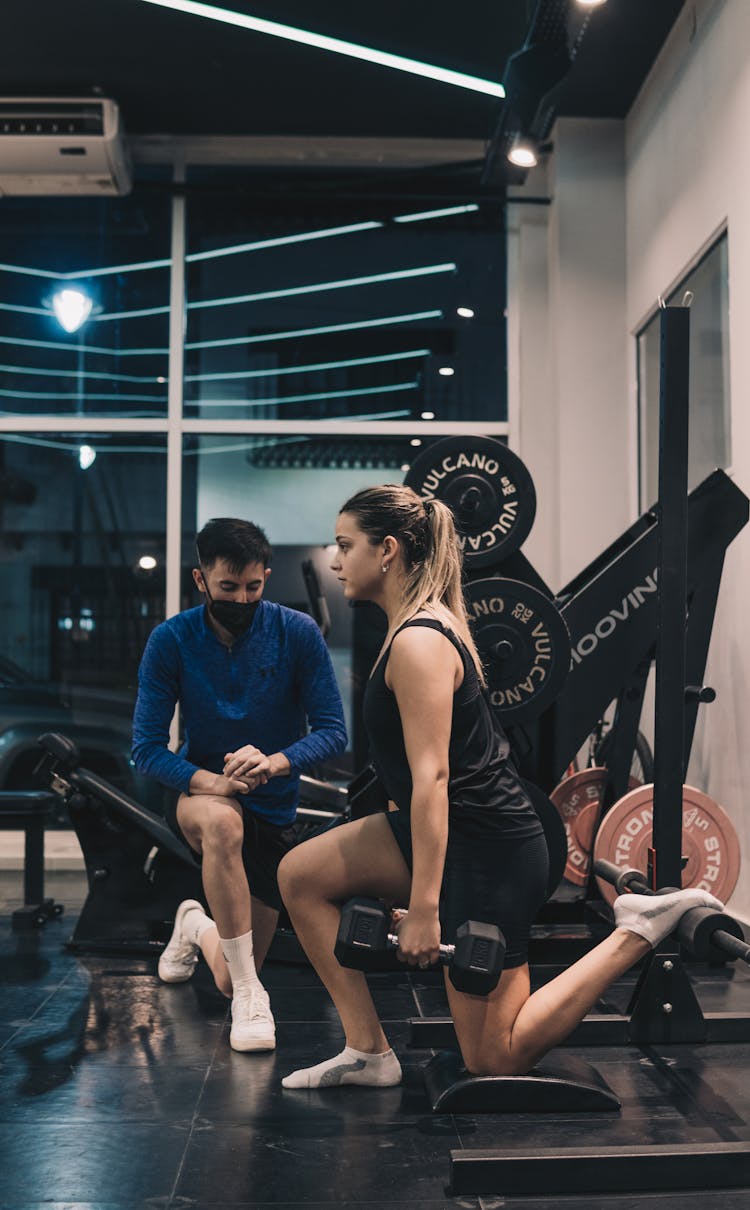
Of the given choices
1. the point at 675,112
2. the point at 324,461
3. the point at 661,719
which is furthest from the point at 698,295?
the point at 661,719

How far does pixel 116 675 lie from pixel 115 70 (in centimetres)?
299

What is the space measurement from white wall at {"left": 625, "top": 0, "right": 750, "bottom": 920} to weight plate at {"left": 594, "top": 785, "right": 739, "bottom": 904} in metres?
0.39

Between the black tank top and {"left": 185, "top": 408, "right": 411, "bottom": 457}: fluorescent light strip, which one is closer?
the black tank top

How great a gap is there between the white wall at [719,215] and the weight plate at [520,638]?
0.97 meters

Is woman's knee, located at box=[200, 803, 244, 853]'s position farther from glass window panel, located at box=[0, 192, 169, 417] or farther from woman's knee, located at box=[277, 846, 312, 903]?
glass window panel, located at box=[0, 192, 169, 417]

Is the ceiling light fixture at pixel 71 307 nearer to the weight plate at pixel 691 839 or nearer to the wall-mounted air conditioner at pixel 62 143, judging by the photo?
the wall-mounted air conditioner at pixel 62 143

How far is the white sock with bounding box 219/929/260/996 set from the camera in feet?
9.36

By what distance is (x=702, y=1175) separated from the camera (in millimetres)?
1987

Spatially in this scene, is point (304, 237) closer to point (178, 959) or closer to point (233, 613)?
point (233, 613)

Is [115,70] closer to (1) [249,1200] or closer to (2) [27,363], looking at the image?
(2) [27,363]

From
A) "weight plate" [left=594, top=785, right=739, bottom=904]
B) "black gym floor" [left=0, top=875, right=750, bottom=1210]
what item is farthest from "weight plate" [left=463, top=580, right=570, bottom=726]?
"black gym floor" [left=0, top=875, right=750, bottom=1210]

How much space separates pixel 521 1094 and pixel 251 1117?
54cm

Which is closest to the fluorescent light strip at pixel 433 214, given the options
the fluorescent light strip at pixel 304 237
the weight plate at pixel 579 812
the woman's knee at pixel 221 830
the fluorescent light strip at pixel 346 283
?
the fluorescent light strip at pixel 304 237

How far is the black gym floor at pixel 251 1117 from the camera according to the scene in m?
1.95
